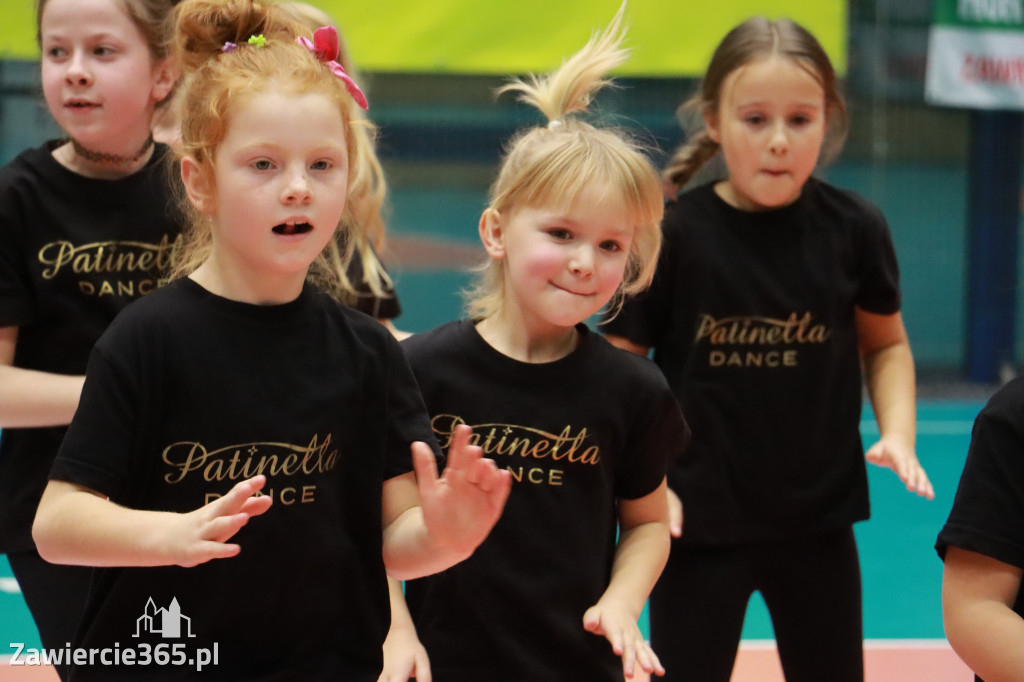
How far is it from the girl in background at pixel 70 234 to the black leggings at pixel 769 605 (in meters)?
1.13

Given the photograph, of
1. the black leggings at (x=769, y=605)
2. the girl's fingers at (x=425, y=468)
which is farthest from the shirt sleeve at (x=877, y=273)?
the girl's fingers at (x=425, y=468)

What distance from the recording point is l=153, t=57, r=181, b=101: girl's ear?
220 centimetres

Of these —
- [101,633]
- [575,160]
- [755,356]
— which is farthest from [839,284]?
[101,633]

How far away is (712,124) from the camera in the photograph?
2602 mm

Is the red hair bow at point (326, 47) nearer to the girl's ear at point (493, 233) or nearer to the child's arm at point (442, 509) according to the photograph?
the girl's ear at point (493, 233)

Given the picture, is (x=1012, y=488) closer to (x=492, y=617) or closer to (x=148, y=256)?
(x=492, y=617)

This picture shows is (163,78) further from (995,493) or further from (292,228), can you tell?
(995,493)

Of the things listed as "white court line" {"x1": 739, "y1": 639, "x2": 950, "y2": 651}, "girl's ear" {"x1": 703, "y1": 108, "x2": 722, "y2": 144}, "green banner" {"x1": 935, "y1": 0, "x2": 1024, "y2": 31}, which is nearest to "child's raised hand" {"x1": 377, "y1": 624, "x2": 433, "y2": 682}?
"girl's ear" {"x1": 703, "y1": 108, "x2": 722, "y2": 144}

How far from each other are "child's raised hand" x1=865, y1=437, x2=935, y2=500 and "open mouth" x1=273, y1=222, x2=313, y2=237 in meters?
1.24

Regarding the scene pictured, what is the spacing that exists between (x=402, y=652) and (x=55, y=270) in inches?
37.1

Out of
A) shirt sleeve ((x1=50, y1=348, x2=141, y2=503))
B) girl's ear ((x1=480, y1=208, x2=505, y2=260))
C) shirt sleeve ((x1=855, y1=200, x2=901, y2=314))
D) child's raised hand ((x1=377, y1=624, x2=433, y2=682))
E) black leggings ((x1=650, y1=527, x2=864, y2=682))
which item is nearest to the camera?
shirt sleeve ((x1=50, y1=348, x2=141, y2=503))

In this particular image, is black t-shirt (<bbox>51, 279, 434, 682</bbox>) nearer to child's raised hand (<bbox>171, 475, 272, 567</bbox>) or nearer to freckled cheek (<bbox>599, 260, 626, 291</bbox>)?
child's raised hand (<bbox>171, 475, 272, 567</bbox>)

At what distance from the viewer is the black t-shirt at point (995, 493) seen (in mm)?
1524

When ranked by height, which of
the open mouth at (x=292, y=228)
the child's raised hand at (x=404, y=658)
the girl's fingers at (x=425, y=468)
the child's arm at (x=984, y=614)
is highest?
the open mouth at (x=292, y=228)
